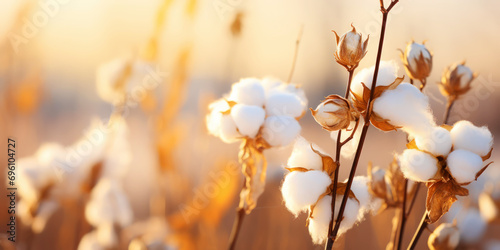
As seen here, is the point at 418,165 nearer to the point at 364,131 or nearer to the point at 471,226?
the point at 364,131

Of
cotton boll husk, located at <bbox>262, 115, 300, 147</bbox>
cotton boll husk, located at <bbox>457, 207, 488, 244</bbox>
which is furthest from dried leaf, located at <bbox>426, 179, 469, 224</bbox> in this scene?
cotton boll husk, located at <bbox>457, 207, 488, 244</bbox>

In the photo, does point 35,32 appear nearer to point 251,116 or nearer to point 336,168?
point 251,116

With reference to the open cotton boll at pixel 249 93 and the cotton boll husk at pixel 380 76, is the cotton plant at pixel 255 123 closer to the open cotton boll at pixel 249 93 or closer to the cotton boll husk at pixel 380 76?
the open cotton boll at pixel 249 93

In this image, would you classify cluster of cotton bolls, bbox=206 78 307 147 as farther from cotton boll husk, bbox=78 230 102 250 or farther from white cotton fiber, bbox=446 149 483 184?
cotton boll husk, bbox=78 230 102 250

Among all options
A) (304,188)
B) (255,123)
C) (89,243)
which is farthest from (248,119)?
(89,243)

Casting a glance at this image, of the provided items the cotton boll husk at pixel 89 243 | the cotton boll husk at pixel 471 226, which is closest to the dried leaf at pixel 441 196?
the cotton boll husk at pixel 471 226

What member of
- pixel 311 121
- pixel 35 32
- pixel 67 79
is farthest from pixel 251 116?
pixel 311 121
